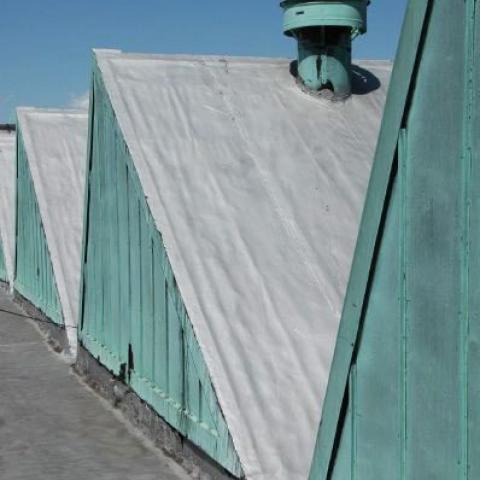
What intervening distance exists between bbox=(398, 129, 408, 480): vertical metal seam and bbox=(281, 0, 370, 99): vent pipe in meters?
7.63

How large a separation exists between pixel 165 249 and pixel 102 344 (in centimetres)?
362

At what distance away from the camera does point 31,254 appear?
822 inches

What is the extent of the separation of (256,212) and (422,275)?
17.4ft

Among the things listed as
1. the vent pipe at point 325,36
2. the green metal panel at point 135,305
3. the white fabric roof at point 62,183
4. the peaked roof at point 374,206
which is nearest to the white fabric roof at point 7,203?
the white fabric roof at point 62,183

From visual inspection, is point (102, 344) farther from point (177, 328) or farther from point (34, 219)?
point (34, 219)

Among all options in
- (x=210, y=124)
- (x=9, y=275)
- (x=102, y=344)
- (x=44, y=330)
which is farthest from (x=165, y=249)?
(x=9, y=275)

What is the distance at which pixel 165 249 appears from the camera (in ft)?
30.2

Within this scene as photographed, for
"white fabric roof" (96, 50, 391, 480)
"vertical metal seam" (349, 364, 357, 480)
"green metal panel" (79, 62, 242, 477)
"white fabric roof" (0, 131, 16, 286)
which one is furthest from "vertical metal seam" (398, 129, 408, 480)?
"white fabric roof" (0, 131, 16, 286)

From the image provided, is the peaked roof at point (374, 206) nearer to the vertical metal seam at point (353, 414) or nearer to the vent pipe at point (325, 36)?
the vertical metal seam at point (353, 414)

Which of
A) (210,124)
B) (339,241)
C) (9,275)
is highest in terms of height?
(210,124)

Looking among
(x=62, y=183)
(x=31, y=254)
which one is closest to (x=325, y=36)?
(x=62, y=183)

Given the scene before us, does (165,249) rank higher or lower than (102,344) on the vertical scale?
higher

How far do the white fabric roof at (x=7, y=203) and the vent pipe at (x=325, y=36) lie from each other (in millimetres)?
14180

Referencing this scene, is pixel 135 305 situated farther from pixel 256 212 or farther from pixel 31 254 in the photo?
pixel 31 254
